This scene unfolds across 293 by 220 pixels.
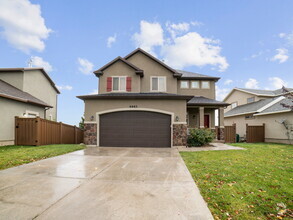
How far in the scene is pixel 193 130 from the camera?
11438 millimetres

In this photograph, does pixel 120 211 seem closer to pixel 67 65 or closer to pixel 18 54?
pixel 67 65

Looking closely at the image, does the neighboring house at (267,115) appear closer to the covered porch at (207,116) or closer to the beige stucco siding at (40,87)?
the covered porch at (207,116)

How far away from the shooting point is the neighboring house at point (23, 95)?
993 centimetres

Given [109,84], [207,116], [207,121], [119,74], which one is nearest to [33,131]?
[109,84]

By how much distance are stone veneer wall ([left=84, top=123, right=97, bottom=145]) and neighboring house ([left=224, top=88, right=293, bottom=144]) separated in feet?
40.3

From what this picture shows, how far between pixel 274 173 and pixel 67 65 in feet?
58.5

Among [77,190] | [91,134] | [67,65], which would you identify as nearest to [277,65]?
[91,134]

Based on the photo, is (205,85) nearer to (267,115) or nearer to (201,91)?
(201,91)

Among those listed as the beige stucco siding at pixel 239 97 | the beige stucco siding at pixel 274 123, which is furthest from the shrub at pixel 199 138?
the beige stucco siding at pixel 239 97

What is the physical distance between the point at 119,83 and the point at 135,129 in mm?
4617

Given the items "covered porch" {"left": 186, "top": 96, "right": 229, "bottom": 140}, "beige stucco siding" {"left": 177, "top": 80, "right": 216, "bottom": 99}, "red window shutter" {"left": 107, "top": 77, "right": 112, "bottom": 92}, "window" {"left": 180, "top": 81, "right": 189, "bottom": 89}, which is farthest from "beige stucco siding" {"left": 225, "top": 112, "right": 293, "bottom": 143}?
"red window shutter" {"left": 107, "top": 77, "right": 112, "bottom": 92}

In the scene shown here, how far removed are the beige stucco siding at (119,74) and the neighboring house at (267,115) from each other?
33.3ft

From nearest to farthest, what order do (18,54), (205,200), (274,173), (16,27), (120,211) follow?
1. (120,211)
2. (205,200)
3. (274,173)
4. (16,27)
5. (18,54)

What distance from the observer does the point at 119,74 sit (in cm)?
1328
